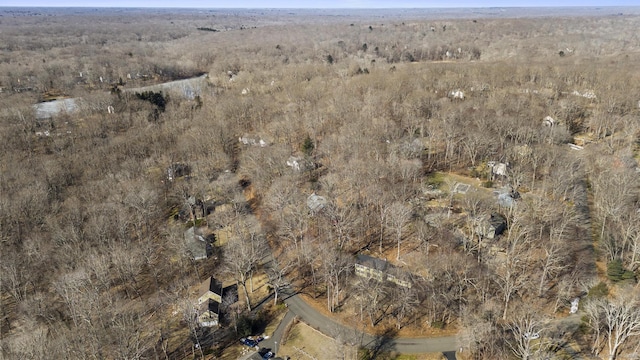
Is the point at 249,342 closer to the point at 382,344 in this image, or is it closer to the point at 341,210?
the point at 382,344

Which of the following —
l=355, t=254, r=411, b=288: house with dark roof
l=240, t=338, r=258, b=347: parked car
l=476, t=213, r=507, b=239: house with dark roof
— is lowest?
l=240, t=338, r=258, b=347: parked car

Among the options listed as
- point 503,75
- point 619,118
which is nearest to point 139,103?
point 503,75

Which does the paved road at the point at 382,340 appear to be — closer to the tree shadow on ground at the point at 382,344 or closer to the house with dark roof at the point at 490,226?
the tree shadow on ground at the point at 382,344

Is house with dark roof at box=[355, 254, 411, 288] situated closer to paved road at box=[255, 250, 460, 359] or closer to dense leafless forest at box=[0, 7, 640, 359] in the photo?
dense leafless forest at box=[0, 7, 640, 359]

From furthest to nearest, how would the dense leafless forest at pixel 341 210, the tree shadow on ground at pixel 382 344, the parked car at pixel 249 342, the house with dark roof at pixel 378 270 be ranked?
the house with dark roof at pixel 378 270 → the dense leafless forest at pixel 341 210 → the parked car at pixel 249 342 → the tree shadow on ground at pixel 382 344

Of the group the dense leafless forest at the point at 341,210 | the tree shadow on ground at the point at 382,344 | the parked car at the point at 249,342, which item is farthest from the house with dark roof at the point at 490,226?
the parked car at the point at 249,342

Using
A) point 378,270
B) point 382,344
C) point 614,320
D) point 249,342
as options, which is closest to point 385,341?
point 382,344

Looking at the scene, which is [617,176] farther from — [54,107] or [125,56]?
[125,56]

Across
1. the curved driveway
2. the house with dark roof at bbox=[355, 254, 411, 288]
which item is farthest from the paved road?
the house with dark roof at bbox=[355, 254, 411, 288]
